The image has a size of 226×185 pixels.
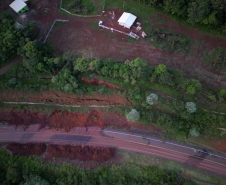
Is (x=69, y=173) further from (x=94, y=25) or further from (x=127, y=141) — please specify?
(x=94, y=25)

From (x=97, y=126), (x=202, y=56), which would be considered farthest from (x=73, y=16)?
(x=202, y=56)

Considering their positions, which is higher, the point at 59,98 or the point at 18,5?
the point at 18,5

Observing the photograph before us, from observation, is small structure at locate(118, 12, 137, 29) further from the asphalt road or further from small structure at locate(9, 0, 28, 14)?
the asphalt road

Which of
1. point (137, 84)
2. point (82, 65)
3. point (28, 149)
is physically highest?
point (82, 65)

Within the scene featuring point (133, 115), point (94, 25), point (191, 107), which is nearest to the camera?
point (191, 107)

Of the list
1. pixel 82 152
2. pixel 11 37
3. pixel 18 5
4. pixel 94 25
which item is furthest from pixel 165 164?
pixel 18 5

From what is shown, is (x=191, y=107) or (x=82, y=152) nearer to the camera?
(x=191, y=107)

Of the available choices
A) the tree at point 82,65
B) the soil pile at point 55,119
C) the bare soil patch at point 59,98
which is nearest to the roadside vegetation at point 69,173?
the soil pile at point 55,119
